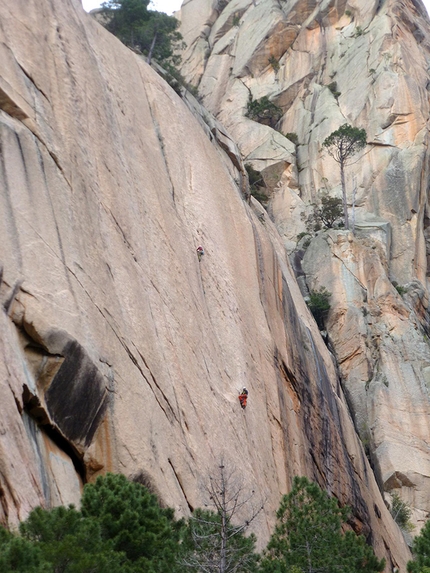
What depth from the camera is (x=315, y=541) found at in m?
21.6

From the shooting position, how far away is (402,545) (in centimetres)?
3541

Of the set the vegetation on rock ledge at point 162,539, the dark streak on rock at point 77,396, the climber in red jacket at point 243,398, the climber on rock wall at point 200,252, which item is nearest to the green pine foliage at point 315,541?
the vegetation on rock ledge at point 162,539

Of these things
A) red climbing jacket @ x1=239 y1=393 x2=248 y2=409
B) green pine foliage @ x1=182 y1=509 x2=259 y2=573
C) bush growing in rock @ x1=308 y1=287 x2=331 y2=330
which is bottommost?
green pine foliage @ x1=182 y1=509 x2=259 y2=573

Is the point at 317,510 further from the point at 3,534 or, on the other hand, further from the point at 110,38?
the point at 110,38

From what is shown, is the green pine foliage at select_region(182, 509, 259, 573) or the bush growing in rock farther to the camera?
the bush growing in rock

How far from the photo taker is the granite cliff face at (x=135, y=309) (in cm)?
1919

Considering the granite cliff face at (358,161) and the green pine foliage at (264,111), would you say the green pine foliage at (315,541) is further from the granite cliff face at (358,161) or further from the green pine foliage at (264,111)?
the green pine foliage at (264,111)

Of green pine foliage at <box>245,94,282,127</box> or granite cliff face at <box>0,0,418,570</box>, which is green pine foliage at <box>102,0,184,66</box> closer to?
green pine foliage at <box>245,94,282,127</box>

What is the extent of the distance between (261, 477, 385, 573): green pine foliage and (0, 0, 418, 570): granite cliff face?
1.82 meters

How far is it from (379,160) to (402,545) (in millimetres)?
26223

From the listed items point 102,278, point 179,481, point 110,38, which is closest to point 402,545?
point 179,481

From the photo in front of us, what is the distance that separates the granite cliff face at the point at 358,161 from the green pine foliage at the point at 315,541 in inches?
638

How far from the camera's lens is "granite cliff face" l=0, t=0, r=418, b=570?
19188mm

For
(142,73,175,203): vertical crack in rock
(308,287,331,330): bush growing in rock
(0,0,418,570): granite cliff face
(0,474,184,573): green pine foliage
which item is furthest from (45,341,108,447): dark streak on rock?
(308,287,331,330): bush growing in rock
